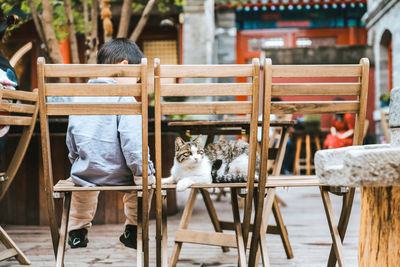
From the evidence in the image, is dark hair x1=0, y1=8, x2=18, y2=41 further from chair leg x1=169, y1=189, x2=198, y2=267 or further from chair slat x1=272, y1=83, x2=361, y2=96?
chair slat x1=272, y1=83, x2=361, y2=96

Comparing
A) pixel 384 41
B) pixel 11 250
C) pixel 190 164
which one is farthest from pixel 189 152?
pixel 384 41

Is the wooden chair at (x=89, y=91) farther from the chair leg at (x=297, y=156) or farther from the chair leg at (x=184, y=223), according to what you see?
the chair leg at (x=297, y=156)

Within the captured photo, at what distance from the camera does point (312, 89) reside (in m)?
2.03

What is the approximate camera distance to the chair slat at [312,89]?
201 cm

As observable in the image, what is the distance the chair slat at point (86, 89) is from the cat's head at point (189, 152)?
2.44 feet

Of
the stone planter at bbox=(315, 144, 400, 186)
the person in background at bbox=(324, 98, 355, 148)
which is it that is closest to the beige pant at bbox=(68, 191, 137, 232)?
the stone planter at bbox=(315, 144, 400, 186)

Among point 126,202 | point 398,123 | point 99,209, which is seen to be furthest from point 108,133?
point 99,209

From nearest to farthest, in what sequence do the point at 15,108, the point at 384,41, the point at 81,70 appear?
the point at 81,70 → the point at 15,108 → the point at 384,41

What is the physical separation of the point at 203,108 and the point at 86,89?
0.51m

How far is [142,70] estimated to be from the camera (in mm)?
1946

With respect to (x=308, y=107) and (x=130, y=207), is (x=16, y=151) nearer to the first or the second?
(x=130, y=207)

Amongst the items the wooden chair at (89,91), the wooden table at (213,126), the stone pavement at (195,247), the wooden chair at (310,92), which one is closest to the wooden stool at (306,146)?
the stone pavement at (195,247)

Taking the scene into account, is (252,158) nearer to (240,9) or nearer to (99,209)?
(99,209)

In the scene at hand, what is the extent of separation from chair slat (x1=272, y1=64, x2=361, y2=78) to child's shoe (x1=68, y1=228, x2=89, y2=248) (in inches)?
52.9
